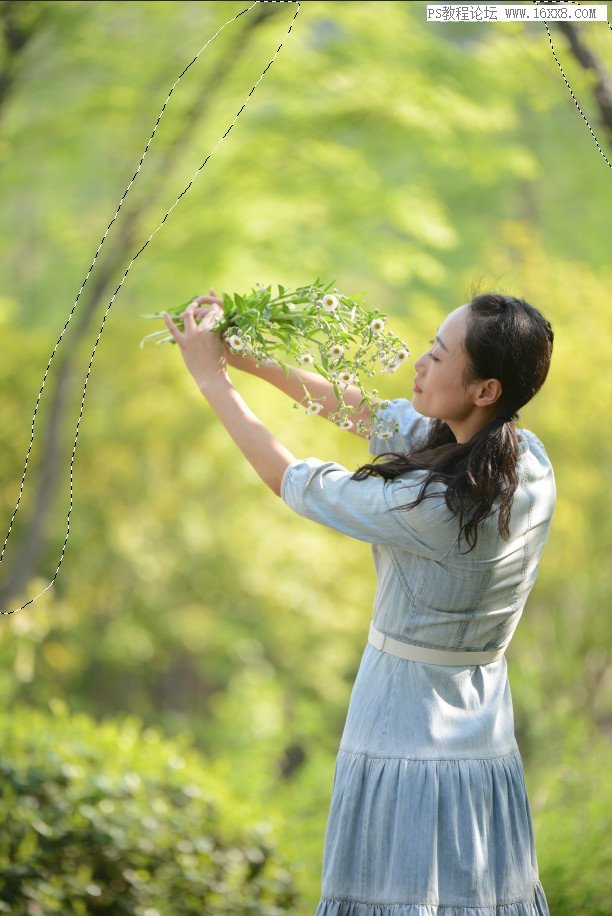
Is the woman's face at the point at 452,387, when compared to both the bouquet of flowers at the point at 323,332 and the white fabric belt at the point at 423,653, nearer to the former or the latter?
the bouquet of flowers at the point at 323,332

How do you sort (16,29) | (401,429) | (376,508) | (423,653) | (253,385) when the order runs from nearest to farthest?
(376,508) < (423,653) < (401,429) < (16,29) < (253,385)

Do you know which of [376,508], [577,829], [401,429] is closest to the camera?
[376,508]

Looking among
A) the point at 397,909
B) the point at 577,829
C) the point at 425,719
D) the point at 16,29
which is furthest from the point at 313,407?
the point at 16,29

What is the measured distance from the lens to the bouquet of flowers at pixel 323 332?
1613 mm

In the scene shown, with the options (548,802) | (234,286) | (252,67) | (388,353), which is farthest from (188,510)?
(388,353)

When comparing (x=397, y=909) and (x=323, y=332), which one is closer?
(x=397, y=909)

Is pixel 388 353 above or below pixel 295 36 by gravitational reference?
above

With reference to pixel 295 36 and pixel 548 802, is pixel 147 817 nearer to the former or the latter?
pixel 548 802

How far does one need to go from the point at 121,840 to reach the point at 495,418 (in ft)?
6.05

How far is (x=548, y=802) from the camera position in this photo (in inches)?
176

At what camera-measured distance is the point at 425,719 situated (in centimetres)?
155

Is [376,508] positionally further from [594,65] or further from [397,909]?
[594,65]

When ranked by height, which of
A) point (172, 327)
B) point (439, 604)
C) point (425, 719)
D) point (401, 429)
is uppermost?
point (172, 327)

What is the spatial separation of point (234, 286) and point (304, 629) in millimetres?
3033
